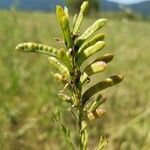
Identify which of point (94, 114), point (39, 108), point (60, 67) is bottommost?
point (94, 114)

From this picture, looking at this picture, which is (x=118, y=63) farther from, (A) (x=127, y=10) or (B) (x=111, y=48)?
(A) (x=127, y=10)

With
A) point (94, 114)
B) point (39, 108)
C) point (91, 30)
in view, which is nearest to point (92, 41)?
point (91, 30)

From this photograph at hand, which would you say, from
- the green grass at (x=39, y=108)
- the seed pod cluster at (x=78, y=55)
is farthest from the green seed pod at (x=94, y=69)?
the green grass at (x=39, y=108)

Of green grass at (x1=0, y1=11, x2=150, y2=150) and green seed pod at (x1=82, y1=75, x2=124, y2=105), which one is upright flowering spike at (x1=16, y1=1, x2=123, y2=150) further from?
green grass at (x1=0, y1=11, x2=150, y2=150)

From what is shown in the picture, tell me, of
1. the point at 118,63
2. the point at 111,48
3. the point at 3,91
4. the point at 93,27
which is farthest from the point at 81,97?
the point at 111,48

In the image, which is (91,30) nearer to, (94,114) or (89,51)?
(89,51)

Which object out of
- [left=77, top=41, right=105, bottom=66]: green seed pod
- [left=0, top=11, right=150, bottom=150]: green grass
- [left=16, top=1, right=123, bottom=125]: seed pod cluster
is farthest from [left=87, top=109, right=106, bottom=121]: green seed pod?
[left=0, top=11, right=150, bottom=150]: green grass
